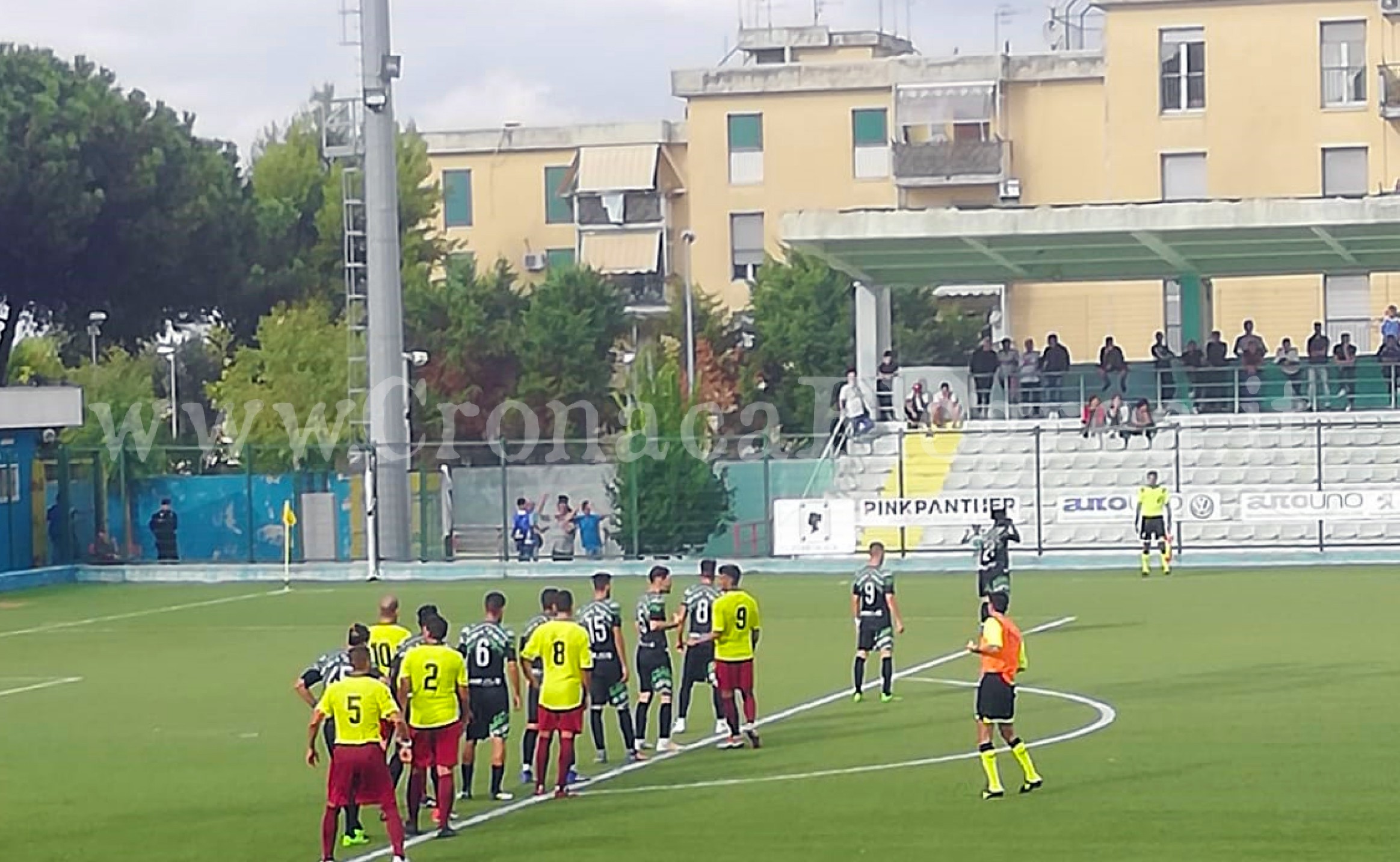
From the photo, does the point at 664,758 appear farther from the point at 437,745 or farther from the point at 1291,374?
the point at 1291,374

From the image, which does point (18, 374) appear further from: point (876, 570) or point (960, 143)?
point (876, 570)

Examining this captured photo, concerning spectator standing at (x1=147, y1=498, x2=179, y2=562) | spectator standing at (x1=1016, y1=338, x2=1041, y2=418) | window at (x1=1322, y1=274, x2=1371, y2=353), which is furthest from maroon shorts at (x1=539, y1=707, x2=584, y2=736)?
window at (x1=1322, y1=274, x2=1371, y2=353)

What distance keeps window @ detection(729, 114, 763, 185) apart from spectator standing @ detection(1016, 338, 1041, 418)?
29.3 metres

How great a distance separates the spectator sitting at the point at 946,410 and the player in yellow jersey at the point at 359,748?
119 feet

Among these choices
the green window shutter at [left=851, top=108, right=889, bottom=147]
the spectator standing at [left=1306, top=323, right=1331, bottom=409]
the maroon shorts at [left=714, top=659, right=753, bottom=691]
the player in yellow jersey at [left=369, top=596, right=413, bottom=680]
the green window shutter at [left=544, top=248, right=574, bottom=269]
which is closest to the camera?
the player in yellow jersey at [left=369, top=596, right=413, bottom=680]

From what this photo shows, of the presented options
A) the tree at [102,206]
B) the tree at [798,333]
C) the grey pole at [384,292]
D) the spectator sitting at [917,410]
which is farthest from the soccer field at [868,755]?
the tree at [798,333]

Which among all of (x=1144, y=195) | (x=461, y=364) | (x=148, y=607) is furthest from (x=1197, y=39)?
(x=148, y=607)

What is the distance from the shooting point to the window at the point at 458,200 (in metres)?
89.1

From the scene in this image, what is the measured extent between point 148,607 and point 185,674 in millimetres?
13392

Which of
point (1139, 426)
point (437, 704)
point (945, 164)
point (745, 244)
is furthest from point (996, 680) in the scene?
point (745, 244)

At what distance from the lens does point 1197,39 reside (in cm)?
7181

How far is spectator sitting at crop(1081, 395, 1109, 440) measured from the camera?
160ft

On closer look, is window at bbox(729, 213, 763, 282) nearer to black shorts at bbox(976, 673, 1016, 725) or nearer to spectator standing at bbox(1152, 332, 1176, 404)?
spectator standing at bbox(1152, 332, 1176, 404)

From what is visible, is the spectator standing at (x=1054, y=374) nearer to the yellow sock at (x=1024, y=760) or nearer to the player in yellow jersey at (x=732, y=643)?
the player in yellow jersey at (x=732, y=643)
